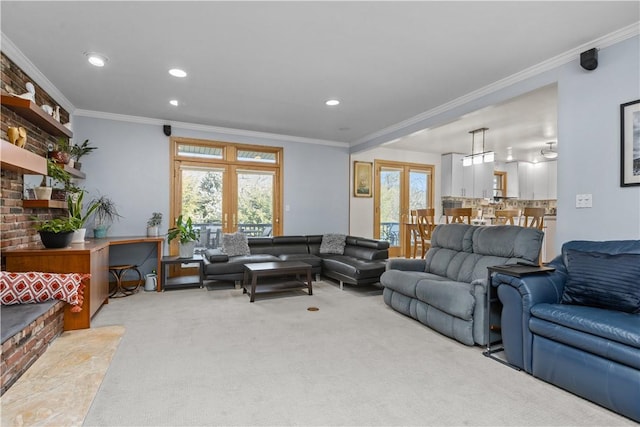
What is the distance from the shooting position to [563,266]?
2.71 metres

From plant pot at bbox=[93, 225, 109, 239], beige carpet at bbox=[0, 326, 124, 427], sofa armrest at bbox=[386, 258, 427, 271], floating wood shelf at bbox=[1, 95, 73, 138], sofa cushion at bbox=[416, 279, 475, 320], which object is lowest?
beige carpet at bbox=[0, 326, 124, 427]

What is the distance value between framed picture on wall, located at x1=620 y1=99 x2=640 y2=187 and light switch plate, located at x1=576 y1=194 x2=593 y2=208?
249mm

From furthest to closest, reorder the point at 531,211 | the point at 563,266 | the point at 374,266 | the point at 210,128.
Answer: the point at 210,128
the point at 531,211
the point at 374,266
the point at 563,266

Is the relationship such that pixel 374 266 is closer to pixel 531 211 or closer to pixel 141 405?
pixel 531 211

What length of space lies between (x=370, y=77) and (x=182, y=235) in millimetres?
3560

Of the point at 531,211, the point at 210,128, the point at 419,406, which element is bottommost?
the point at 419,406

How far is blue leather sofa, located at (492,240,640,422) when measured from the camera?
6.15 ft

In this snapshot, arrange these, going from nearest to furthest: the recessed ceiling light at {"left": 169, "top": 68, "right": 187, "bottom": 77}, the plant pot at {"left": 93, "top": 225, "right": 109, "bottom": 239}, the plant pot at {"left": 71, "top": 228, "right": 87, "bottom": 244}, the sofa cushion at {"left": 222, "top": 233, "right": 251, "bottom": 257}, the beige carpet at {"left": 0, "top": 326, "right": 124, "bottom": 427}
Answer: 1. the beige carpet at {"left": 0, "top": 326, "right": 124, "bottom": 427}
2. the recessed ceiling light at {"left": 169, "top": 68, "right": 187, "bottom": 77}
3. the plant pot at {"left": 71, "top": 228, "right": 87, "bottom": 244}
4. the plant pot at {"left": 93, "top": 225, "right": 109, "bottom": 239}
5. the sofa cushion at {"left": 222, "top": 233, "right": 251, "bottom": 257}

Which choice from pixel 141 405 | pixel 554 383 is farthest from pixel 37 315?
pixel 554 383

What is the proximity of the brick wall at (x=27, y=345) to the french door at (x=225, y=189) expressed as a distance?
2.80m

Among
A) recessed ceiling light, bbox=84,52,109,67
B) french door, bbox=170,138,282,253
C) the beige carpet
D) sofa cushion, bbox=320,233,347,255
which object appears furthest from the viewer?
sofa cushion, bbox=320,233,347,255

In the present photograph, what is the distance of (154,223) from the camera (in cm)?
525

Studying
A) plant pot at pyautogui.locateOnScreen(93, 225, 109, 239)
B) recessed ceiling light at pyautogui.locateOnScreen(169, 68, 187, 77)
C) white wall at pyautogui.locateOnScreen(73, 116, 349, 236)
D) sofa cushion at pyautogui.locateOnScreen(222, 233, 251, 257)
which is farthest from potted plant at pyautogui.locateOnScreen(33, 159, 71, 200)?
sofa cushion at pyautogui.locateOnScreen(222, 233, 251, 257)

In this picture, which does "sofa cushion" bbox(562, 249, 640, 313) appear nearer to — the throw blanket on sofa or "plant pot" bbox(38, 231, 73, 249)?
the throw blanket on sofa
